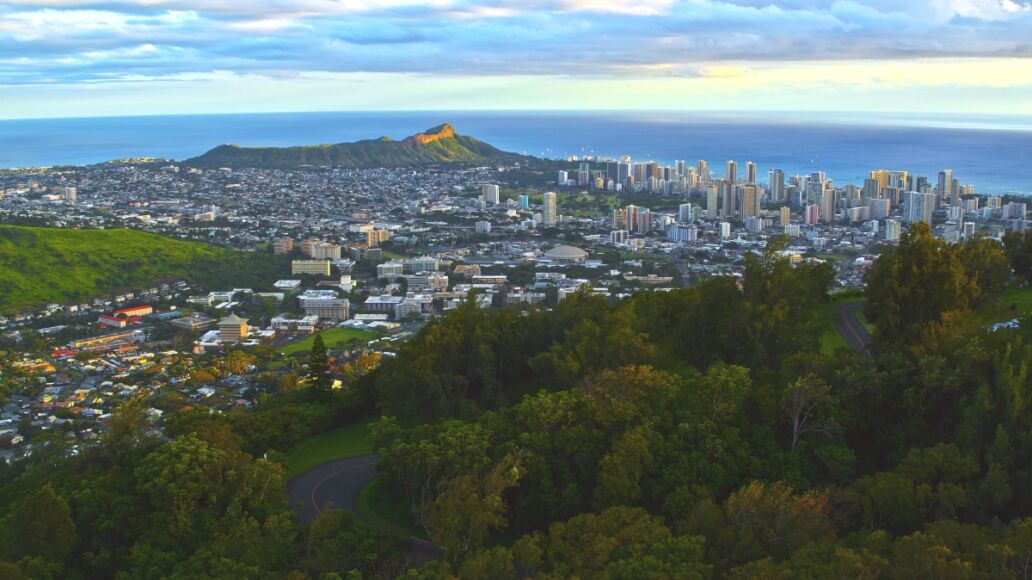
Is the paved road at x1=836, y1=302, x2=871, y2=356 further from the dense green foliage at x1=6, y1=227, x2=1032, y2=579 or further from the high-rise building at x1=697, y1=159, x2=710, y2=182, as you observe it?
the high-rise building at x1=697, y1=159, x2=710, y2=182

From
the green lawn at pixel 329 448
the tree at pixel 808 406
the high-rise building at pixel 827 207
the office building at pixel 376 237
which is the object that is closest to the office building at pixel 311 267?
the office building at pixel 376 237

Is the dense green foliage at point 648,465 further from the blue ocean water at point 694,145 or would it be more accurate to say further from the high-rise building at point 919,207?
the blue ocean water at point 694,145

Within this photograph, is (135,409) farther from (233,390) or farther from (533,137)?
(533,137)

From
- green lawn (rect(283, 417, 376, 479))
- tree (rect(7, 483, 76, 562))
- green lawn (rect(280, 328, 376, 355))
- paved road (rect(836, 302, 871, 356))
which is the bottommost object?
green lawn (rect(280, 328, 376, 355))

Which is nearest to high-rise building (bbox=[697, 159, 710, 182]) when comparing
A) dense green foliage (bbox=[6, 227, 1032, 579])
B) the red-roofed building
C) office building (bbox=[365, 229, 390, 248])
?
office building (bbox=[365, 229, 390, 248])

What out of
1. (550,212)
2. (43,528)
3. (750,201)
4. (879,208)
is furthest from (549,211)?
(43,528)
